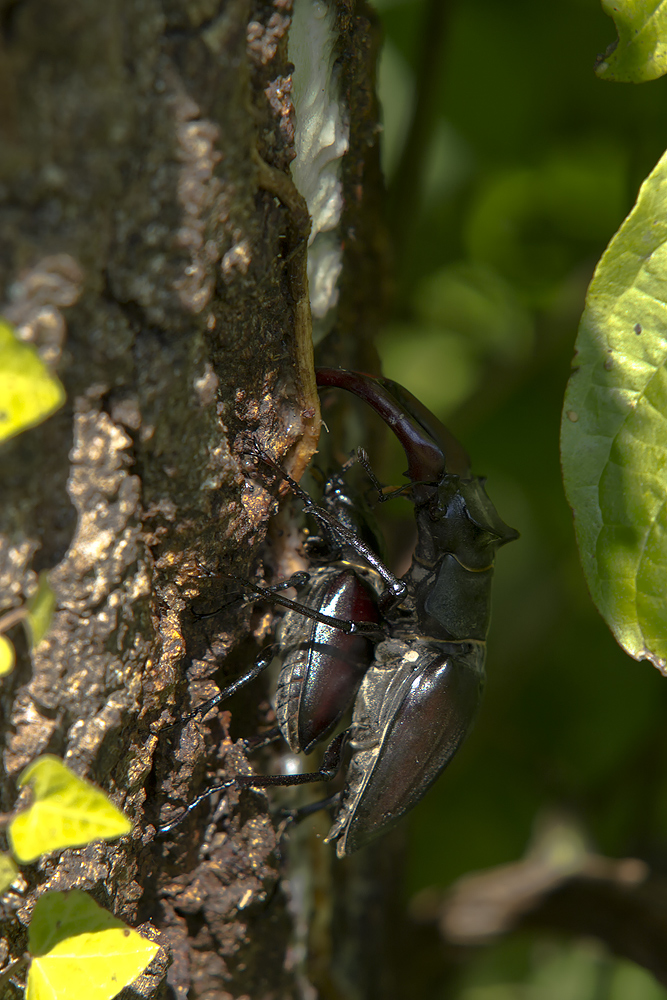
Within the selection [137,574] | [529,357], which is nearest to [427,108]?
[529,357]

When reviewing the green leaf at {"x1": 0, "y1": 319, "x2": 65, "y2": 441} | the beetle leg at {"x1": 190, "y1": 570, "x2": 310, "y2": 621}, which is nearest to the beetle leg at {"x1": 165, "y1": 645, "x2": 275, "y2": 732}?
the beetle leg at {"x1": 190, "y1": 570, "x2": 310, "y2": 621}

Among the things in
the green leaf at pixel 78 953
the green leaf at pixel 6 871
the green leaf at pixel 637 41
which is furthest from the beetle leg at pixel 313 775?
the green leaf at pixel 637 41

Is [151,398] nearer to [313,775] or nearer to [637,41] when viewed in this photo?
[637,41]

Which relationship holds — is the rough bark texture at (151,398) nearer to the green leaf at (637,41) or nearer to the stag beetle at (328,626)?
the stag beetle at (328,626)

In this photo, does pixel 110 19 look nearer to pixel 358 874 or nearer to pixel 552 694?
pixel 358 874

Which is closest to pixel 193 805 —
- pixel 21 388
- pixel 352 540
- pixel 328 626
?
pixel 328 626

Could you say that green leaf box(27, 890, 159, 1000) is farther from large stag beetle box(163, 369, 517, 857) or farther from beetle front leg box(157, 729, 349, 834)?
large stag beetle box(163, 369, 517, 857)

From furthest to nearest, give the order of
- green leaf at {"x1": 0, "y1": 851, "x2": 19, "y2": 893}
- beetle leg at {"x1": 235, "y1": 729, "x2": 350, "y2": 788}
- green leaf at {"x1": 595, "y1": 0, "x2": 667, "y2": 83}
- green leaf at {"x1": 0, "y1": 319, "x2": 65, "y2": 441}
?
beetle leg at {"x1": 235, "y1": 729, "x2": 350, "y2": 788} → green leaf at {"x1": 595, "y1": 0, "x2": 667, "y2": 83} → green leaf at {"x1": 0, "y1": 851, "x2": 19, "y2": 893} → green leaf at {"x1": 0, "y1": 319, "x2": 65, "y2": 441}
